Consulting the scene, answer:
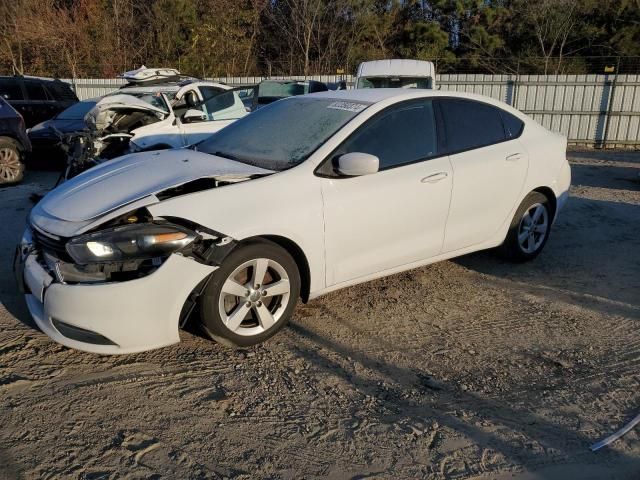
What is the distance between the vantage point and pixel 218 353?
138 inches

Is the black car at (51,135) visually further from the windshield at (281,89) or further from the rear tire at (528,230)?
the rear tire at (528,230)

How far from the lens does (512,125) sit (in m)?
4.95

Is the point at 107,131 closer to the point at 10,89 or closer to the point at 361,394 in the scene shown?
the point at 10,89

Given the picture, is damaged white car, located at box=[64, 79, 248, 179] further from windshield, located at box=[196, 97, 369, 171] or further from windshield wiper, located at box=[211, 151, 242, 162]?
windshield wiper, located at box=[211, 151, 242, 162]

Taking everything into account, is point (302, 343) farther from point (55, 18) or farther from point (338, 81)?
point (55, 18)

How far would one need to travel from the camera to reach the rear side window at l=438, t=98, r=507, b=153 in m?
4.45

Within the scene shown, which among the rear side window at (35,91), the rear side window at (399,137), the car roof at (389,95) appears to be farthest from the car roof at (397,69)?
the rear side window at (399,137)

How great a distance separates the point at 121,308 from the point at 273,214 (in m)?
1.05

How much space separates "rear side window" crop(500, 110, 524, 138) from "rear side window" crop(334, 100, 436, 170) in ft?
2.96

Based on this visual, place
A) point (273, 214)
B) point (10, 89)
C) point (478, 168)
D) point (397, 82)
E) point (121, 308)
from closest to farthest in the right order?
1. point (121, 308)
2. point (273, 214)
3. point (478, 168)
4. point (10, 89)
5. point (397, 82)

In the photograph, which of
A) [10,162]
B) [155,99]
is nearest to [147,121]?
[155,99]

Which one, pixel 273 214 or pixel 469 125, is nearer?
pixel 273 214

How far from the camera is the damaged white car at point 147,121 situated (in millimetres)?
7078

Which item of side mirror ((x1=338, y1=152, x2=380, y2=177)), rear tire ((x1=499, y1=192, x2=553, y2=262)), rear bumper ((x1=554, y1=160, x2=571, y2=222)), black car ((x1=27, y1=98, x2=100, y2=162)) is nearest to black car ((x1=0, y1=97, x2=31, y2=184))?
black car ((x1=27, y1=98, x2=100, y2=162))
